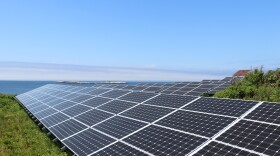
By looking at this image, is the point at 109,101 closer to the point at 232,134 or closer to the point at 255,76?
the point at 232,134

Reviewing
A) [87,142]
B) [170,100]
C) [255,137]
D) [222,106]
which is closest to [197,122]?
[222,106]

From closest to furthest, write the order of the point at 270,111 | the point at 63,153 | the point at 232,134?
the point at 232,134 → the point at 270,111 → the point at 63,153

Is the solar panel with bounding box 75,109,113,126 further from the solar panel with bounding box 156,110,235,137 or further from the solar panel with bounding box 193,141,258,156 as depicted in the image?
the solar panel with bounding box 193,141,258,156

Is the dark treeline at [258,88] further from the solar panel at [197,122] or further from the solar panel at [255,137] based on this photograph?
the solar panel at [255,137]

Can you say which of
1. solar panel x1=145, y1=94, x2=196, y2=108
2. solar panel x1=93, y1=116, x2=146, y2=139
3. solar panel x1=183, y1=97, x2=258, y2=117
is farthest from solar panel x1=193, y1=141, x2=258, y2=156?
solar panel x1=145, y1=94, x2=196, y2=108

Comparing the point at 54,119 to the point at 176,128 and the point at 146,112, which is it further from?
the point at 176,128

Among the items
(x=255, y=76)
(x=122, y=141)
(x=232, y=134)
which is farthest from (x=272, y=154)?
(x=255, y=76)

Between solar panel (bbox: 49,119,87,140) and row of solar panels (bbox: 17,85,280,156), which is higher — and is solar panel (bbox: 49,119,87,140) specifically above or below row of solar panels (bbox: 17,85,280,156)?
below

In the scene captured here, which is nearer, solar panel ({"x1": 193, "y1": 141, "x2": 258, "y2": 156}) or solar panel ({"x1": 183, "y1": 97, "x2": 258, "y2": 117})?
solar panel ({"x1": 193, "y1": 141, "x2": 258, "y2": 156})

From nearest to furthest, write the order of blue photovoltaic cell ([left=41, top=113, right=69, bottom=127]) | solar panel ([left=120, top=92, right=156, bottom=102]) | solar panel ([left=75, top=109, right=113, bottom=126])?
1. solar panel ([left=75, top=109, right=113, bottom=126])
2. solar panel ([left=120, top=92, right=156, bottom=102])
3. blue photovoltaic cell ([left=41, top=113, right=69, bottom=127])
